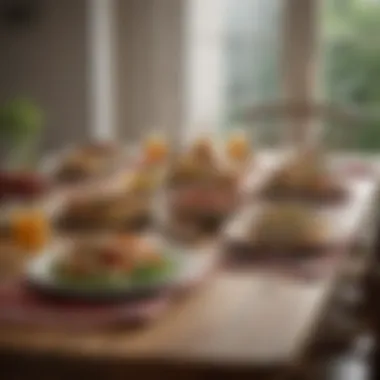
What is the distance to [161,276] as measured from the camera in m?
1.76

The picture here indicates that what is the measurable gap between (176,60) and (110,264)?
232cm

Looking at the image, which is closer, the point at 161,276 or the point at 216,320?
the point at 216,320

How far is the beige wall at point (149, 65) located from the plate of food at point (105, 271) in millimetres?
2156

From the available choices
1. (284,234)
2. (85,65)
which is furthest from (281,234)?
(85,65)

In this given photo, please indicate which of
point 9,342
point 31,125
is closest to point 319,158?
point 31,125

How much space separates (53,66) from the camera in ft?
12.9

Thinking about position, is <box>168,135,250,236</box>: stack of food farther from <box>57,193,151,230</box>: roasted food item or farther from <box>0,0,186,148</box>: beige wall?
<box>0,0,186,148</box>: beige wall

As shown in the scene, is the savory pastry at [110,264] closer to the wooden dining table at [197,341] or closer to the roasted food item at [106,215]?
the wooden dining table at [197,341]

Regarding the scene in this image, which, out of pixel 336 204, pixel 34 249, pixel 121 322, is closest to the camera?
pixel 121 322

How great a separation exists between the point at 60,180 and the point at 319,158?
0.66 m

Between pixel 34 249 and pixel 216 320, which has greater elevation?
pixel 34 249

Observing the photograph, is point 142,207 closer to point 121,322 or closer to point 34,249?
point 34,249

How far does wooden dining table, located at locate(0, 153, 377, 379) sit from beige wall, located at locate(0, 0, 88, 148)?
7.20 feet

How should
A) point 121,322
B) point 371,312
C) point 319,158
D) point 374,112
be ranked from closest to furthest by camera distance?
point 121,322 < point 371,312 < point 319,158 < point 374,112
